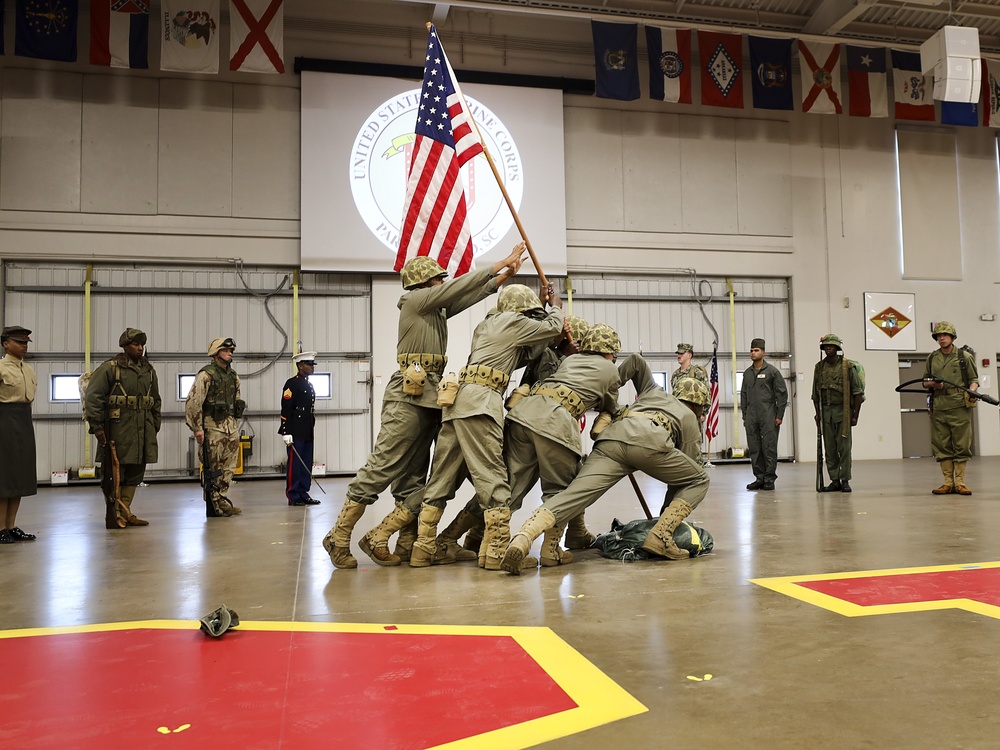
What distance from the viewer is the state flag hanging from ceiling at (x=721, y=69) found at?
13938 millimetres

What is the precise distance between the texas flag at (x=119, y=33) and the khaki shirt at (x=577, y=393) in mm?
10388

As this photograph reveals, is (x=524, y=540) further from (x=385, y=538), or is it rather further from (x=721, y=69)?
(x=721, y=69)

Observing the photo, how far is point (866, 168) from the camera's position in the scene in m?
15.6

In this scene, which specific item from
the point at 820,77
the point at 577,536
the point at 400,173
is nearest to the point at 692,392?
the point at 577,536

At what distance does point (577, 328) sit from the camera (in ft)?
16.1

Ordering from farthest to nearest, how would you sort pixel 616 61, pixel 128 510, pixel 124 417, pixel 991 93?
pixel 991 93
pixel 616 61
pixel 128 510
pixel 124 417

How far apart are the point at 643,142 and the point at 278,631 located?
43.4 feet

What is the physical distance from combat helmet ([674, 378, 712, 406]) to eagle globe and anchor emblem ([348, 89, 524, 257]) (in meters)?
8.28

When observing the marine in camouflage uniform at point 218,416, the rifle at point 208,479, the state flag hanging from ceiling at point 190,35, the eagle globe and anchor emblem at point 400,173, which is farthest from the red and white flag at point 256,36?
the rifle at point 208,479

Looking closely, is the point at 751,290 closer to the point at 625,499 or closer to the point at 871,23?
the point at 871,23

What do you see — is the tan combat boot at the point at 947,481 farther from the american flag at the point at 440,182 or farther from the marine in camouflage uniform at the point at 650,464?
the american flag at the point at 440,182

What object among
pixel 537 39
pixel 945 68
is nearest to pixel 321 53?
pixel 537 39

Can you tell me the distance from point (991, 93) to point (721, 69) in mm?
5648

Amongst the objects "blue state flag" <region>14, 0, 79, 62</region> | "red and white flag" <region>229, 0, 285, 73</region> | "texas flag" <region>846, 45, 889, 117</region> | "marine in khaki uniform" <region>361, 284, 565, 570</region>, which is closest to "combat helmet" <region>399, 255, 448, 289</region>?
"marine in khaki uniform" <region>361, 284, 565, 570</region>
